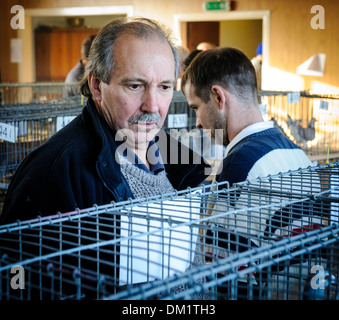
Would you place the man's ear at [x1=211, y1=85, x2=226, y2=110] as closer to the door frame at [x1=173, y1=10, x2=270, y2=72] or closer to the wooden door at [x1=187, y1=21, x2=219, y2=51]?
the door frame at [x1=173, y1=10, x2=270, y2=72]

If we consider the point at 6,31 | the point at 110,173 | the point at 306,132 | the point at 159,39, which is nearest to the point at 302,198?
the point at 110,173

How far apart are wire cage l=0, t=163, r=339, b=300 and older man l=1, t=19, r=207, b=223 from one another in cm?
21

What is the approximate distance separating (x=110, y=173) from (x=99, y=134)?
120mm

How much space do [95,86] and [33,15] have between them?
7415mm

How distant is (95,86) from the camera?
4.98ft

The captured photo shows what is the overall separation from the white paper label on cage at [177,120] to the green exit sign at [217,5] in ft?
15.0

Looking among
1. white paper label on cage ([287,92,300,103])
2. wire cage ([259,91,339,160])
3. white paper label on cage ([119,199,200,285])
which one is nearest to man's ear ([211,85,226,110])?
white paper label on cage ([119,199,200,285])

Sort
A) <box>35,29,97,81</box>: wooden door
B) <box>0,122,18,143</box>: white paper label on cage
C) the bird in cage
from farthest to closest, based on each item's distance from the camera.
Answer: <box>35,29,97,81</box>: wooden door → the bird in cage → <box>0,122,18,143</box>: white paper label on cage

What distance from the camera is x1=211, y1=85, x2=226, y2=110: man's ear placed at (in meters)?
1.84

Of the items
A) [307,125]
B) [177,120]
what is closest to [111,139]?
[177,120]

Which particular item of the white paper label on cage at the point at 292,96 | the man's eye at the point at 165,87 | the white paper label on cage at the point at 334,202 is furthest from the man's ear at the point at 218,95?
the white paper label on cage at the point at 292,96

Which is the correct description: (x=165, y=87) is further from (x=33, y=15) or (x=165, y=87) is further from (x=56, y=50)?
(x=56, y=50)

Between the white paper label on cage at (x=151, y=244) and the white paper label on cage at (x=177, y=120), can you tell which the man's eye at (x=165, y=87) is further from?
the white paper label on cage at (x=177, y=120)

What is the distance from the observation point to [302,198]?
1.06 m
